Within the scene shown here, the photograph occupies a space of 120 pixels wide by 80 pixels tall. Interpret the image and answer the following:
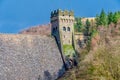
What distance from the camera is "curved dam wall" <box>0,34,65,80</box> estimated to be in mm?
58156

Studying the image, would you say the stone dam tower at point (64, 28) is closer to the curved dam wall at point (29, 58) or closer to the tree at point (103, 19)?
the curved dam wall at point (29, 58)

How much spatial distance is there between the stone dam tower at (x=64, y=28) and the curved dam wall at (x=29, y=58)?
1839 millimetres

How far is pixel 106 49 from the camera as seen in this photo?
1940 inches

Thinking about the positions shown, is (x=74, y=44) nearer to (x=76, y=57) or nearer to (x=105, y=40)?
(x=76, y=57)

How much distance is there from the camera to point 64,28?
216 ft

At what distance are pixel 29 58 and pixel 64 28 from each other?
8.83 metres

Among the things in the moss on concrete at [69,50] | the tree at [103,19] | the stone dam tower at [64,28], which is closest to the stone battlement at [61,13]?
the stone dam tower at [64,28]

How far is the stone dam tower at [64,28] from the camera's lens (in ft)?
213

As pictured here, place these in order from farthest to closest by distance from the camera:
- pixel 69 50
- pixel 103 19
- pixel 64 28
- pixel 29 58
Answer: pixel 103 19, pixel 64 28, pixel 69 50, pixel 29 58

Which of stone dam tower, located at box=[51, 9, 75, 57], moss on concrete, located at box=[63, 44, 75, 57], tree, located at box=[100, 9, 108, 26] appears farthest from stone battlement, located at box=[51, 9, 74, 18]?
tree, located at box=[100, 9, 108, 26]

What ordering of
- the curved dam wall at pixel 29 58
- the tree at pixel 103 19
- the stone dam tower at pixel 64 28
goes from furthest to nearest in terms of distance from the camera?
the tree at pixel 103 19, the stone dam tower at pixel 64 28, the curved dam wall at pixel 29 58

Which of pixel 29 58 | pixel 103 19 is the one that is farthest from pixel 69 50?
pixel 103 19

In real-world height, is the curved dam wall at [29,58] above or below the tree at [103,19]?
below

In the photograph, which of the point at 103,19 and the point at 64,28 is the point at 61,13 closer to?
the point at 64,28
